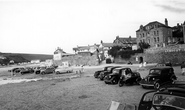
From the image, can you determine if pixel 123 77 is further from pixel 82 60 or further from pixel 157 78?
pixel 82 60

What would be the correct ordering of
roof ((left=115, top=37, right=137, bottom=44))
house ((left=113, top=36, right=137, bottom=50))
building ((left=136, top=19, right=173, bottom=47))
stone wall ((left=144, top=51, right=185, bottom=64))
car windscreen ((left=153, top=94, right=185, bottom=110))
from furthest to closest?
roof ((left=115, top=37, right=137, bottom=44))
house ((left=113, top=36, right=137, bottom=50))
building ((left=136, top=19, right=173, bottom=47))
stone wall ((left=144, top=51, right=185, bottom=64))
car windscreen ((left=153, top=94, right=185, bottom=110))

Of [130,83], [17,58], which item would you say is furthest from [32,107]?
[17,58]

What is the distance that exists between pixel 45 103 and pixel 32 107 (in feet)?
2.64

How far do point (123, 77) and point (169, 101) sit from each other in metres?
9.67

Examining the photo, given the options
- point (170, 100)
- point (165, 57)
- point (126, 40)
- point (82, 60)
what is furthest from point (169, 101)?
point (126, 40)

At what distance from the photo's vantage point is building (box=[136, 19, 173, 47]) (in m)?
48.2

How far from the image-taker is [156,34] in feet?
163

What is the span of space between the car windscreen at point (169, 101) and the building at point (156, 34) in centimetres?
4701

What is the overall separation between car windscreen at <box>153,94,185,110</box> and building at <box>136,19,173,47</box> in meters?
47.0

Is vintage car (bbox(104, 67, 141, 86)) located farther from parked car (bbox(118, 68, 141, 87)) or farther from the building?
the building

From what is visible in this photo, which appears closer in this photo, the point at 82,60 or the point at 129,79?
the point at 129,79

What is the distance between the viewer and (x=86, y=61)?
55.0 meters

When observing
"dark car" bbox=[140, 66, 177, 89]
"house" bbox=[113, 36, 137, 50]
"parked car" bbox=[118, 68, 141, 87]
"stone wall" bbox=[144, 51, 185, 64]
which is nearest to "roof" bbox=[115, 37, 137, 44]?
"house" bbox=[113, 36, 137, 50]

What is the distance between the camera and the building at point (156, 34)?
48188mm
